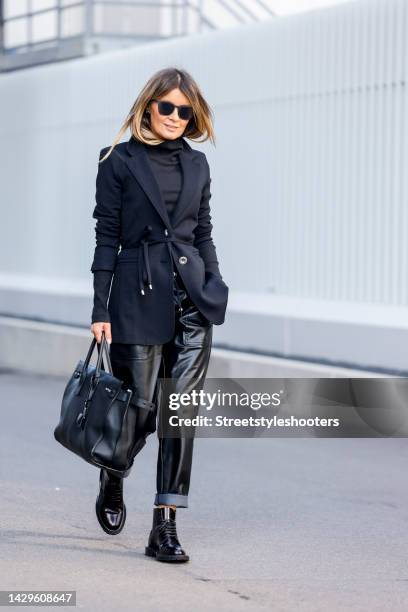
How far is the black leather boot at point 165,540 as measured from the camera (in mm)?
6133

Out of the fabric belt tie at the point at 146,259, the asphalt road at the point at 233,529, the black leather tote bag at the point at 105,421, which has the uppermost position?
the fabric belt tie at the point at 146,259

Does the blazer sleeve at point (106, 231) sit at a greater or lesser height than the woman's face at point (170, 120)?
lesser

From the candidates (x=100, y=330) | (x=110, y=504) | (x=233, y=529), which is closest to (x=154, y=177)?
(x=100, y=330)

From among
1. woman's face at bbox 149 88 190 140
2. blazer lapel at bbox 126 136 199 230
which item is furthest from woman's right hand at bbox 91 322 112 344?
woman's face at bbox 149 88 190 140

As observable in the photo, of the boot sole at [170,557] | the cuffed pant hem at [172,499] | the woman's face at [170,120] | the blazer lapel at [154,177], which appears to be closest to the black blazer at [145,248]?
the blazer lapel at [154,177]

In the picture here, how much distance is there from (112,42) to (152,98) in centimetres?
1586

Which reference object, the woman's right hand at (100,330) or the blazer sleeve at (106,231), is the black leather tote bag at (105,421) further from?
the blazer sleeve at (106,231)

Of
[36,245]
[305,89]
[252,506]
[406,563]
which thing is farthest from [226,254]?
[406,563]

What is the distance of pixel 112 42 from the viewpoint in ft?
71.4

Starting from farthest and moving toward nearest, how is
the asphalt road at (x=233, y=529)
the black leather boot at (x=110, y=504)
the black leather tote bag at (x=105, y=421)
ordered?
the black leather boot at (x=110, y=504) → the black leather tote bag at (x=105, y=421) → the asphalt road at (x=233, y=529)

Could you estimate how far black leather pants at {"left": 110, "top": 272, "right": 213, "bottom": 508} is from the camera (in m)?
6.20

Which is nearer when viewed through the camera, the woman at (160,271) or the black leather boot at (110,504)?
the woman at (160,271)

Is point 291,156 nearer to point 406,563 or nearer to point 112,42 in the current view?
point 406,563

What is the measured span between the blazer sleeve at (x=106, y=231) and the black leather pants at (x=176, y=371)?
0.64 feet
